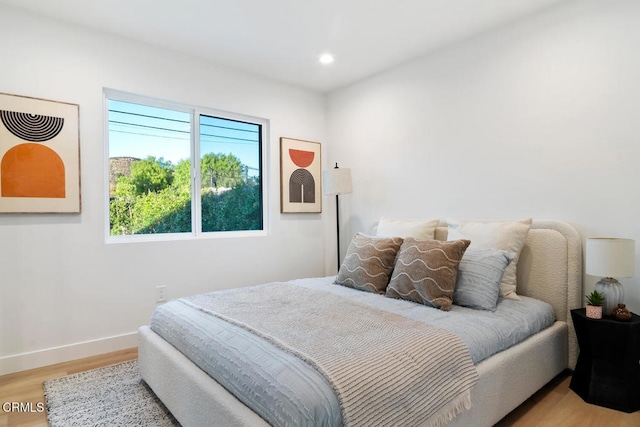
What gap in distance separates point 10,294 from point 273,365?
2220 mm

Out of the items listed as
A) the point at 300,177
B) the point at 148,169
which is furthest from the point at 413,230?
the point at 148,169

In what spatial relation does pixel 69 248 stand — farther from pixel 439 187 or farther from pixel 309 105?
pixel 439 187

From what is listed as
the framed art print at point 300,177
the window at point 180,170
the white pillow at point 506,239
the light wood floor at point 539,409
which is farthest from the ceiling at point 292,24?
the light wood floor at point 539,409

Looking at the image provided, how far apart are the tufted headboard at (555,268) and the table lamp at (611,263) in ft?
0.88

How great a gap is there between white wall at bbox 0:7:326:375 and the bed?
828 millimetres

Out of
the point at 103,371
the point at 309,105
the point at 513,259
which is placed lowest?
the point at 103,371

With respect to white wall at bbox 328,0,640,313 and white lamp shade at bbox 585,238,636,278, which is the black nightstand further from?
white wall at bbox 328,0,640,313

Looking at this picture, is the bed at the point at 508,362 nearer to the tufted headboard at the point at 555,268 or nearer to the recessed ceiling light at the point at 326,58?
the tufted headboard at the point at 555,268

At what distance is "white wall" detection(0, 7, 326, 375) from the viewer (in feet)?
7.90

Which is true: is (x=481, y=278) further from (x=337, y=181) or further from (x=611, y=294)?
(x=337, y=181)

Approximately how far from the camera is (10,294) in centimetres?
238

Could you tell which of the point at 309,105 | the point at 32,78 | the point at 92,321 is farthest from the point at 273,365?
the point at 309,105

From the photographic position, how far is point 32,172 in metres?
2.43

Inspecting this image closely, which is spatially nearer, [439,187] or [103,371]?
[103,371]
